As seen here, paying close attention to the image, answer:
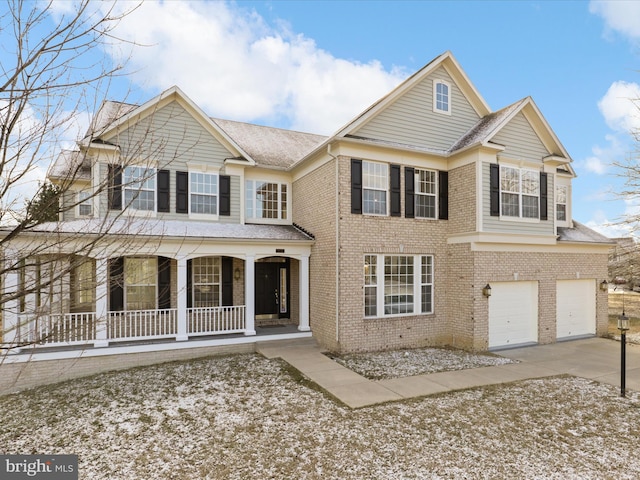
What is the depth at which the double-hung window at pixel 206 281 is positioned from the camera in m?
12.2

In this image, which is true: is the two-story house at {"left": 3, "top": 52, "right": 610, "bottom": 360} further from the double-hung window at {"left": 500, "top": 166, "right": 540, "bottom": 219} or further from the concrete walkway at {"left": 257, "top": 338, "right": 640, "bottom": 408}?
the concrete walkway at {"left": 257, "top": 338, "right": 640, "bottom": 408}

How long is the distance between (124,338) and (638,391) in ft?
40.9

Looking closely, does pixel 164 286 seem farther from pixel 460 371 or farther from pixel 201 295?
pixel 460 371

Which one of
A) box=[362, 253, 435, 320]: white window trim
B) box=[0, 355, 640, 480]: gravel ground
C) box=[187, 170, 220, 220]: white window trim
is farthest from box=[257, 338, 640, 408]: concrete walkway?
box=[187, 170, 220, 220]: white window trim

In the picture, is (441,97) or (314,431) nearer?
(314,431)

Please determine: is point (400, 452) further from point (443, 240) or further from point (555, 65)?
point (555, 65)

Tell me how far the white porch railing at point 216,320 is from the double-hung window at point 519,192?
9.08 m

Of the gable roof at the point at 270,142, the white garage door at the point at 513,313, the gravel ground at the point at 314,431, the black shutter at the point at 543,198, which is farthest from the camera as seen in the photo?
the gable roof at the point at 270,142

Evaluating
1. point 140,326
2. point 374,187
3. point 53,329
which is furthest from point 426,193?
point 53,329

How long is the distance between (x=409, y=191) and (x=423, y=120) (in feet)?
8.23

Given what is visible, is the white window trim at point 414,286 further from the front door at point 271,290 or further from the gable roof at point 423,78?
the gable roof at point 423,78

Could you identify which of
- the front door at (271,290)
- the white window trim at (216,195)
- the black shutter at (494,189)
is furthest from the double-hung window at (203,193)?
the black shutter at (494,189)

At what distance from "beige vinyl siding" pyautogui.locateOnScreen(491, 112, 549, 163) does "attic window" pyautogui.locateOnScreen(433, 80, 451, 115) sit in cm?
198

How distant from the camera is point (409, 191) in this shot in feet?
38.4
